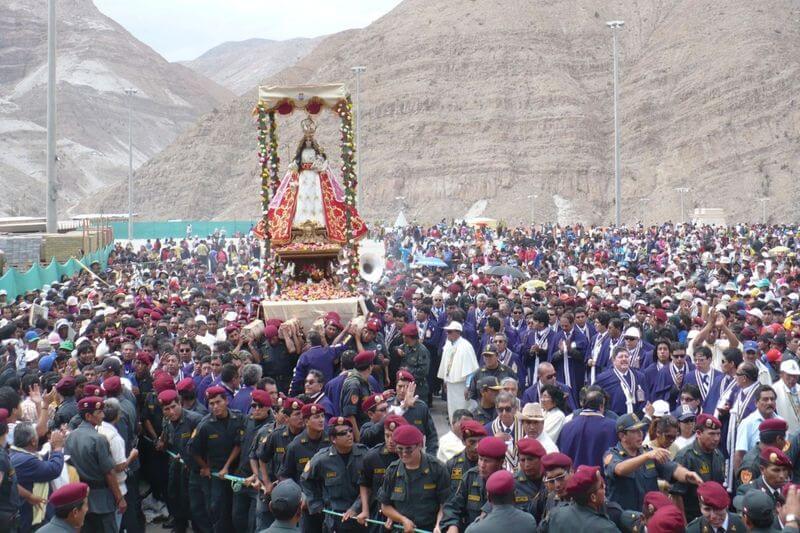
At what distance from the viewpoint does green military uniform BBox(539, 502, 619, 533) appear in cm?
594

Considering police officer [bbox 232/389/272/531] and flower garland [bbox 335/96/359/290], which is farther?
flower garland [bbox 335/96/359/290]

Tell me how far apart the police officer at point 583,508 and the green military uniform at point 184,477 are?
167 inches

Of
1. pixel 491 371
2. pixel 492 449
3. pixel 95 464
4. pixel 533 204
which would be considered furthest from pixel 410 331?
pixel 533 204

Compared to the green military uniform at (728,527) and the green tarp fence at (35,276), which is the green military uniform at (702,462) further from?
the green tarp fence at (35,276)

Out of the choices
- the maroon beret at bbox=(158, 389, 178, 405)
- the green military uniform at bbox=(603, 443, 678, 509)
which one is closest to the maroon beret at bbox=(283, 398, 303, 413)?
the maroon beret at bbox=(158, 389, 178, 405)

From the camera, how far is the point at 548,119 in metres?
98.4

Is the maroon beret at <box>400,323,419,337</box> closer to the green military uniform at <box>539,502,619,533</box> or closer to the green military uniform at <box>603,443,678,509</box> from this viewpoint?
the green military uniform at <box>603,443,678,509</box>

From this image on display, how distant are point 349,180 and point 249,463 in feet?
27.6

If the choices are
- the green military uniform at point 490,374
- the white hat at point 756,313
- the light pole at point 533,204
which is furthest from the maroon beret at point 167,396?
the light pole at point 533,204

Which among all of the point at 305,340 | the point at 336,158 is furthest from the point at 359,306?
the point at 336,158

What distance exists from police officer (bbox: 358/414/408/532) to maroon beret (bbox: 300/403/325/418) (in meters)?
0.63

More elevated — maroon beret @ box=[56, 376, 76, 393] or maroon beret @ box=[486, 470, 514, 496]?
maroon beret @ box=[56, 376, 76, 393]

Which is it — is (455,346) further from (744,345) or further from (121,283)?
(121,283)

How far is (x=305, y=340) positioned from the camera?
44.4 feet
